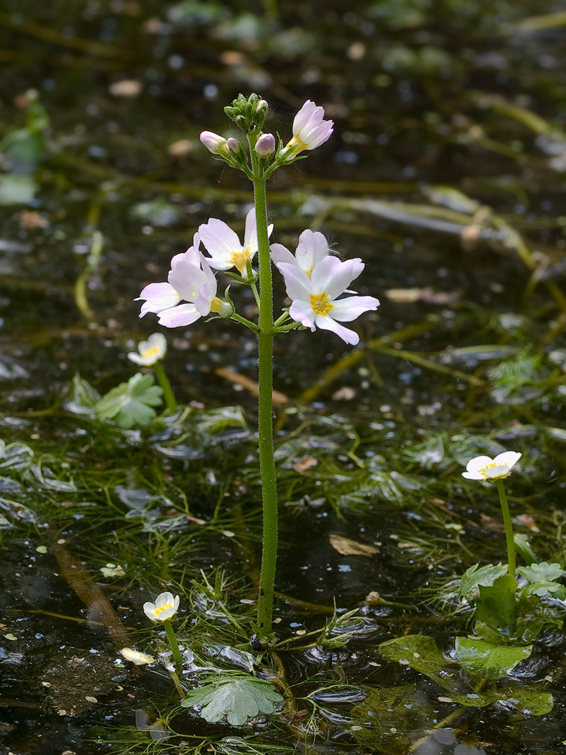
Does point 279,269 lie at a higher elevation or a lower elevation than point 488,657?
higher

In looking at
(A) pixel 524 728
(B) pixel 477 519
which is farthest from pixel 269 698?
(B) pixel 477 519

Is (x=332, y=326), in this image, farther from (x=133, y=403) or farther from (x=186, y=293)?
(x=133, y=403)

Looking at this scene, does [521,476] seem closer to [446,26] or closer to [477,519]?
[477,519]

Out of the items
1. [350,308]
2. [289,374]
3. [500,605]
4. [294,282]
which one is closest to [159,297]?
[294,282]

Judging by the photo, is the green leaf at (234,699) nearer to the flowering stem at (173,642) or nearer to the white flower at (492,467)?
the flowering stem at (173,642)

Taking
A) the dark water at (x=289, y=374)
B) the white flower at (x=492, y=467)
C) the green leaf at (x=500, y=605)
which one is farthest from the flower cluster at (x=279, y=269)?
the green leaf at (x=500, y=605)

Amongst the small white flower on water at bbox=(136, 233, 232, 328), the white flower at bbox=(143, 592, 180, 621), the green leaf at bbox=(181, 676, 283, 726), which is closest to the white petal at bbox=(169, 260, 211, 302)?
the small white flower on water at bbox=(136, 233, 232, 328)

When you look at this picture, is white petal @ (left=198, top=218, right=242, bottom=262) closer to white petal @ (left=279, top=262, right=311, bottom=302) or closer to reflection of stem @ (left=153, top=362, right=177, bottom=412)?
white petal @ (left=279, top=262, right=311, bottom=302)
